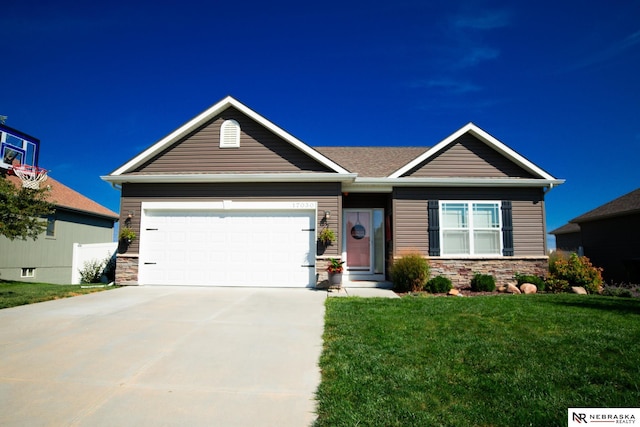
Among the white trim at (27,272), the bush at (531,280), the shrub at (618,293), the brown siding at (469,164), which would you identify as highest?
the brown siding at (469,164)

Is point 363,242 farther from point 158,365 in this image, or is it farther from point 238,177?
point 158,365

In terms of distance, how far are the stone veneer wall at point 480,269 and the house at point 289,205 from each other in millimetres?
32

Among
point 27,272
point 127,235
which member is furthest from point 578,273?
point 27,272

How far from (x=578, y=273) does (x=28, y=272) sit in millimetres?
23025

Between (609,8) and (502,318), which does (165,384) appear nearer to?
(502,318)

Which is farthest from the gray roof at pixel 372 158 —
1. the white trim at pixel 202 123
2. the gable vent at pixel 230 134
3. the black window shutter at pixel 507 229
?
the black window shutter at pixel 507 229

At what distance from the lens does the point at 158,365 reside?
3979mm

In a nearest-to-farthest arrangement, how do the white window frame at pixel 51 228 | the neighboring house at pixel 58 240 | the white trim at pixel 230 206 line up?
the white trim at pixel 230 206, the neighboring house at pixel 58 240, the white window frame at pixel 51 228

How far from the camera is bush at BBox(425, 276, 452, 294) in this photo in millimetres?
9984

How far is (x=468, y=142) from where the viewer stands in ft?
38.3

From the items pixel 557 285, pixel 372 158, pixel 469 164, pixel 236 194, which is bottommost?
pixel 557 285

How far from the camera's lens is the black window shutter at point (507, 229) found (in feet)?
36.6

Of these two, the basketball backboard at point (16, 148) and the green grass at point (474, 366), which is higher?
the basketball backboard at point (16, 148)

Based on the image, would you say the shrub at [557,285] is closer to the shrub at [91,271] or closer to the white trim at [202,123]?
the white trim at [202,123]
